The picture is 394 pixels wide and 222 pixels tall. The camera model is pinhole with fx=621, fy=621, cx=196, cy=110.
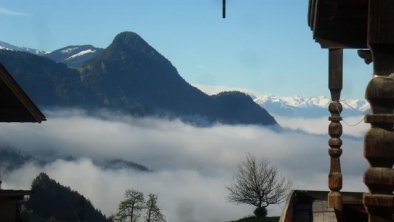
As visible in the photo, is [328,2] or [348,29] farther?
[348,29]

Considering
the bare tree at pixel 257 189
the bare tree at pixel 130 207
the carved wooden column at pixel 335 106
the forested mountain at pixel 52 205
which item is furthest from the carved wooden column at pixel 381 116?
the forested mountain at pixel 52 205

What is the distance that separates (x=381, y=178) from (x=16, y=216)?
13392mm

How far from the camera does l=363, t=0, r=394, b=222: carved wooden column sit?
463 cm

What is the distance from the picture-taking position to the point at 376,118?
15.4ft

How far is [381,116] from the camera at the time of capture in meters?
Answer: 4.68

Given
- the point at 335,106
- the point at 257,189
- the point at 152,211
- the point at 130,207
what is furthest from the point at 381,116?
the point at 152,211

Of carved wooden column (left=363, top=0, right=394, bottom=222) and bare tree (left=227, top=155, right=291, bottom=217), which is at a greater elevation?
bare tree (left=227, top=155, right=291, bottom=217)

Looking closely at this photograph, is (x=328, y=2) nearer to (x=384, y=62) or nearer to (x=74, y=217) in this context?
(x=384, y=62)

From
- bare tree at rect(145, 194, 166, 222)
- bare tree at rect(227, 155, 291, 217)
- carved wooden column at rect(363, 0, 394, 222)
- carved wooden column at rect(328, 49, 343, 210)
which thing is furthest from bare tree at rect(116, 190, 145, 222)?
carved wooden column at rect(363, 0, 394, 222)

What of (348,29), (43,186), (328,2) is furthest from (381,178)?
(43,186)

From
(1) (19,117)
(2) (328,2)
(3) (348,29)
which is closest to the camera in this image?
(2) (328,2)

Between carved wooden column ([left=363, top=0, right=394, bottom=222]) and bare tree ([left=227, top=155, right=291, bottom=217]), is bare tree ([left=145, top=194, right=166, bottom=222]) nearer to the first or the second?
bare tree ([left=227, top=155, right=291, bottom=217])

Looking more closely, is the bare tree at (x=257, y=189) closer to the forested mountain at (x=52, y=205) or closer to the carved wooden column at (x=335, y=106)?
the carved wooden column at (x=335, y=106)

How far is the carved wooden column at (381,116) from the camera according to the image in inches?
182
